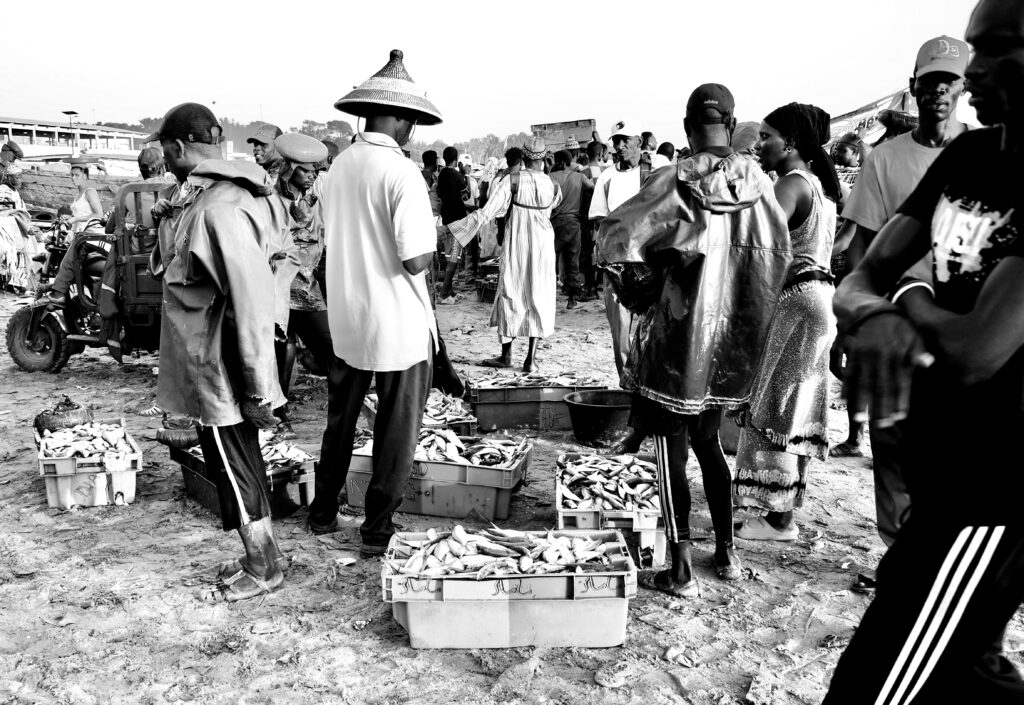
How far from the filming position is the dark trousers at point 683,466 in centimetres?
374

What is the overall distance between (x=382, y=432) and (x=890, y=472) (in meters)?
2.72

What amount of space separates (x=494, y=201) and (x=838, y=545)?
533 cm

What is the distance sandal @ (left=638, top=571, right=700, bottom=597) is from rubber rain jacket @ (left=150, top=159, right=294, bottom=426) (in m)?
1.99

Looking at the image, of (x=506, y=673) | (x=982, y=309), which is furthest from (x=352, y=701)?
(x=982, y=309)

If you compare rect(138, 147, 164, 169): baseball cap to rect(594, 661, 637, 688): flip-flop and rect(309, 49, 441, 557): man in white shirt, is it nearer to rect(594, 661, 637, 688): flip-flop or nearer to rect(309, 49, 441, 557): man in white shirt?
rect(309, 49, 441, 557): man in white shirt

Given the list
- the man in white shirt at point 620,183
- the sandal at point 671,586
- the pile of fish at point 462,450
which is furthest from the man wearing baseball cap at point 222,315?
the man in white shirt at point 620,183

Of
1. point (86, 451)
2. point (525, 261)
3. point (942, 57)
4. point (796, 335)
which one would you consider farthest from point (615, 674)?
point (525, 261)

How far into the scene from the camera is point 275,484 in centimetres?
489

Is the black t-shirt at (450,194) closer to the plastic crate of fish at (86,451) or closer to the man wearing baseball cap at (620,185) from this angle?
the man wearing baseball cap at (620,185)

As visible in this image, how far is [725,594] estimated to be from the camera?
3.96 m

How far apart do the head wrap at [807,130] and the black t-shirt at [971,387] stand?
234 cm

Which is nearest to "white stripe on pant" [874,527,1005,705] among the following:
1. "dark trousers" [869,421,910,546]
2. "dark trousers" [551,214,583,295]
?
"dark trousers" [869,421,910,546]

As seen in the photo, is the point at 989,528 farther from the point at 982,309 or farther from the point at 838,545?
the point at 838,545

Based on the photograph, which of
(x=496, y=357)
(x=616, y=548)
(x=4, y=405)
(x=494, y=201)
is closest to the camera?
(x=616, y=548)
